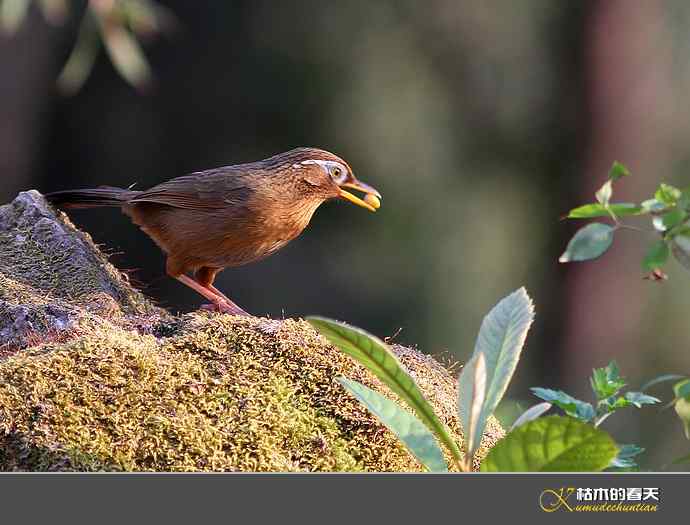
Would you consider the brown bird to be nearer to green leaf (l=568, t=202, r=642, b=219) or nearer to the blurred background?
green leaf (l=568, t=202, r=642, b=219)

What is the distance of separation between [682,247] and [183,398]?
1.16 meters

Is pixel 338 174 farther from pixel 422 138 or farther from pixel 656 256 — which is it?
pixel 422 138

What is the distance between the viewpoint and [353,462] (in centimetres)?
243

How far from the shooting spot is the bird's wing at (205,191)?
498cm

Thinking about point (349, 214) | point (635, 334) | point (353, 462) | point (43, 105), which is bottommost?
point (635, 334)

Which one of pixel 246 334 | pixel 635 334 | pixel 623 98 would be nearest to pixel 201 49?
pixel 623 98

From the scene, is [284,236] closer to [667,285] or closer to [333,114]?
[333,114]

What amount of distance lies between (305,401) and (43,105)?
10.2 meters

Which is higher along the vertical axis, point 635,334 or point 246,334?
point 246,334

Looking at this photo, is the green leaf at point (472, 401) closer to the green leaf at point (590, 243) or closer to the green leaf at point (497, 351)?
the green leaf at point (497, 351)

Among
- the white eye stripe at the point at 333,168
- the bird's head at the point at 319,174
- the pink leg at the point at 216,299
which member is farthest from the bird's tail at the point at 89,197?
the white eye stripe at the point at 333,168

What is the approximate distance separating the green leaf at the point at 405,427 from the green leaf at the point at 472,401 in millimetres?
84
